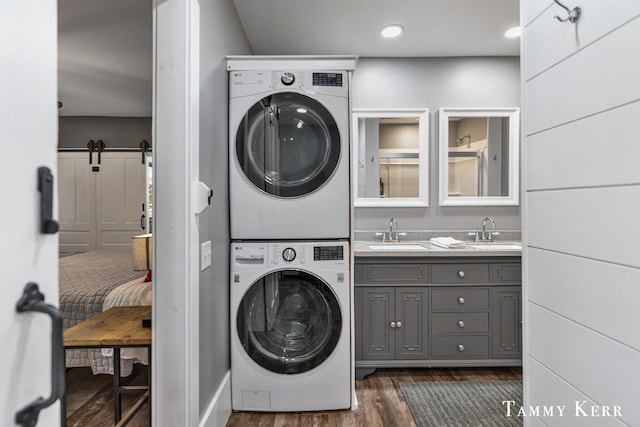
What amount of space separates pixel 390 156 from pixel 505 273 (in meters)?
1.31

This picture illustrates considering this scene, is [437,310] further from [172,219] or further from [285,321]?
[172,219]

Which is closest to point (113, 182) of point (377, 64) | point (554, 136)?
point (377, 64)

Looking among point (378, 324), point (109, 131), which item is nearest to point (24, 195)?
point (378, 324)

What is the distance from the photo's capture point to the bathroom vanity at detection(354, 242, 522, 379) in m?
2.46

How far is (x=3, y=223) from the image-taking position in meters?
0.51

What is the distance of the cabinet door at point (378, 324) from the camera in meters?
2.46

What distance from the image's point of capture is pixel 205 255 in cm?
161

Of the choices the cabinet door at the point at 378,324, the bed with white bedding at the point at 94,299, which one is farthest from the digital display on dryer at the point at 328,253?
the bed with white bedding at the point at 94,299

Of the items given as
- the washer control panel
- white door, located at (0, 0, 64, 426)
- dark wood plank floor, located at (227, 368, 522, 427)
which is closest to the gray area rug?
dark wood plank floor, located at (227, 368, 522, 427)

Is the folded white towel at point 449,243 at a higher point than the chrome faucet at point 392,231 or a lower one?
lower

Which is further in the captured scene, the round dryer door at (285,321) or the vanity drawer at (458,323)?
the vanity drawer at (458,323)

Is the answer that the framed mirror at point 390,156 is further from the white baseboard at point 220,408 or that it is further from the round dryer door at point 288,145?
the white baseboard at point 220,408

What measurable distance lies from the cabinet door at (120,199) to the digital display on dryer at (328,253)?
419cm

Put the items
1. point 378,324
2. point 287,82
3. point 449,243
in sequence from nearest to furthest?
point 287,82 < point 378,324 < point 449,243
